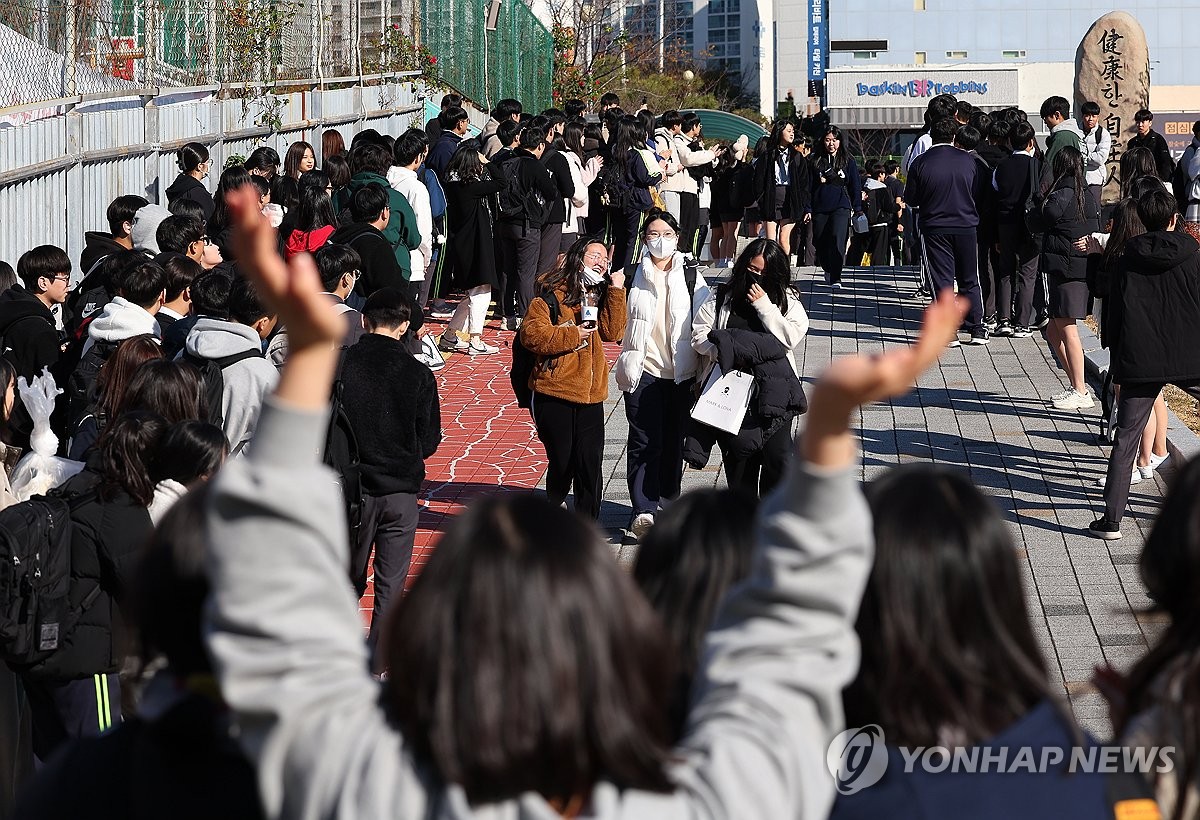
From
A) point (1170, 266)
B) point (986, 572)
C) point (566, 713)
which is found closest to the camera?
point (566, 713)

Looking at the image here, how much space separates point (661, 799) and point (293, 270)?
2.78 feet

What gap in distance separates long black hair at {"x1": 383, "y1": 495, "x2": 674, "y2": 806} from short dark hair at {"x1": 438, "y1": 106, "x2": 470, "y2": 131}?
1336 cm

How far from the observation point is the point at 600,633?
191 cm

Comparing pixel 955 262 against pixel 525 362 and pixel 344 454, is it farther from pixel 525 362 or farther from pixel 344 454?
pixel 344 454

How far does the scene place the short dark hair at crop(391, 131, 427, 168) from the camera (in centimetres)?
1184

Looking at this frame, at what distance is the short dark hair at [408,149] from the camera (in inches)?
466

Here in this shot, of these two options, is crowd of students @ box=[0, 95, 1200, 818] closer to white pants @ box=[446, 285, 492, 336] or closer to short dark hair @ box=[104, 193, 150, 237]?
short dark hair @ box=[104, 193, 150, 237]

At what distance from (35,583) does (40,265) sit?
11.4 ft

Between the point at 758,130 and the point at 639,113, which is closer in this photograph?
the point at 639,113

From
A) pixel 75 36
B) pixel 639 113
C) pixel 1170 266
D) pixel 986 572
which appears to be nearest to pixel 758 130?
pixel 639 113

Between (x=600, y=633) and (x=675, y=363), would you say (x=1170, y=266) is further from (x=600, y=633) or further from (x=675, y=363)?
(x=600, y=633)

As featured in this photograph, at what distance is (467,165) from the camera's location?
42.8ft

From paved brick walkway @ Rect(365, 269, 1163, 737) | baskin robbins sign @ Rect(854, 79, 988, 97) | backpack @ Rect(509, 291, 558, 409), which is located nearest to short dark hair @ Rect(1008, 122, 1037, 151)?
paved brick walkway @ Rect(365, 269, 1163, 737)

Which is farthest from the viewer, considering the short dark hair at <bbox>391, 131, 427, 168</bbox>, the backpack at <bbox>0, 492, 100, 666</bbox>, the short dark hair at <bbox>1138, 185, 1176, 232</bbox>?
the short dark hair at <bbox>391, 131, 427, 168</bbox>
